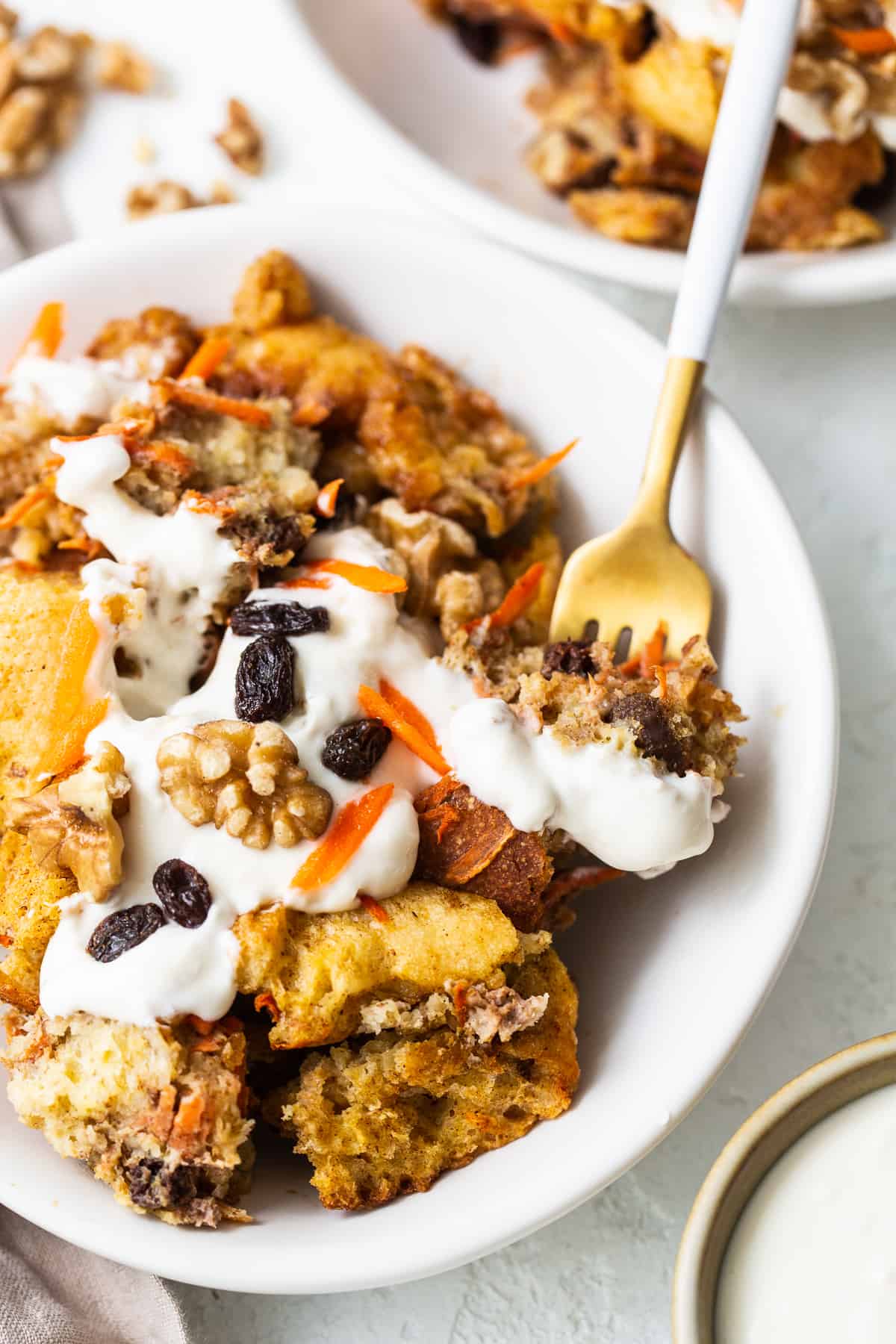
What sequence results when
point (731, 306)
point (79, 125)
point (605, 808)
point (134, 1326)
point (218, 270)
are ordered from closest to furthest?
point (605, 808) → point (134, 1326) → point (218, 270) → point (731, 306) → point (79, 125)

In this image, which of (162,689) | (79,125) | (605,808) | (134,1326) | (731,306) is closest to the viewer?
(605,808)

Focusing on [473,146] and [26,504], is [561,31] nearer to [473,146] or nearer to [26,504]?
[473,146]

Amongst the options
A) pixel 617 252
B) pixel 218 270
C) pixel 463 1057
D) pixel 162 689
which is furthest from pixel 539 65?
pixel 463 1057

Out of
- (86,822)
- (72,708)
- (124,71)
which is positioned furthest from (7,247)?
(86,822)

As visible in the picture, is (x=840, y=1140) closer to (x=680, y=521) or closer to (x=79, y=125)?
(x=680, y=521)

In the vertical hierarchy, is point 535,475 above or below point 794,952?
above

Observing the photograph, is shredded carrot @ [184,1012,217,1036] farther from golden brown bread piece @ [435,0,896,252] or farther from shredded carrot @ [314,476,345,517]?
golden brown bread piece @ [435,0,896,252]

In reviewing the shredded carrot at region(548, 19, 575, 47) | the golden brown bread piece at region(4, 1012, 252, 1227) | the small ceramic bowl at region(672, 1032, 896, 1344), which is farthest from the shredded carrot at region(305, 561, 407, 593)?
the shredded carrot at region(548, 19, 575, 47)
